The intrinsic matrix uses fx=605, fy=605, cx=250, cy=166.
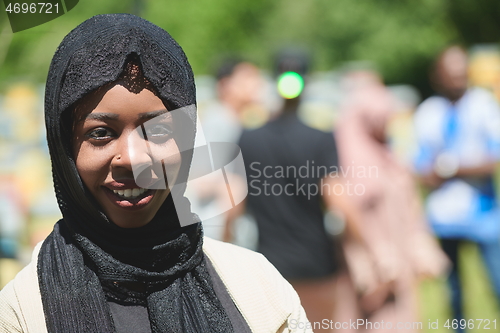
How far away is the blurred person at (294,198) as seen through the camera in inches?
136

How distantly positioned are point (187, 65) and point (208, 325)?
61cm

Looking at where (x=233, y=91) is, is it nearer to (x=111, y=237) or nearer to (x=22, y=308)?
(x=111, y=237)

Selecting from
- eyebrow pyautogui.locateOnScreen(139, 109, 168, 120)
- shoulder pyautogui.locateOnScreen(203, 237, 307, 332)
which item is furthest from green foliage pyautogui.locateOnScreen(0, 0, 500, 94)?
eyebrow pyautogui.locateOnScreen(139, 109, 168, 120)

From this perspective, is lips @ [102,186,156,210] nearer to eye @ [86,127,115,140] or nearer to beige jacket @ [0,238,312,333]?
eye @ [86,127,115,140]

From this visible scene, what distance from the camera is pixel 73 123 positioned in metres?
1.34

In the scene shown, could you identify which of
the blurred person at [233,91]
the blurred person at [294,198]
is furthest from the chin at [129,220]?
the blurred person at [233,91]

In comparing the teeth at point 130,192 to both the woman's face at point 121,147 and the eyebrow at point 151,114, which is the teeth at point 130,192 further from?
the eyebrow at point 151,114

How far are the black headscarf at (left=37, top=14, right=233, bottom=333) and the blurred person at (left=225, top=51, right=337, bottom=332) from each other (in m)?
2.04

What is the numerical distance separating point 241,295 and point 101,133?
51 centimetres

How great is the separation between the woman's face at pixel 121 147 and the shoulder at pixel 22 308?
0.75 feet

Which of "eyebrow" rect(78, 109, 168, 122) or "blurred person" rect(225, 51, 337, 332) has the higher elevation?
"eyebrow" rect(78, 109, 168, 122)

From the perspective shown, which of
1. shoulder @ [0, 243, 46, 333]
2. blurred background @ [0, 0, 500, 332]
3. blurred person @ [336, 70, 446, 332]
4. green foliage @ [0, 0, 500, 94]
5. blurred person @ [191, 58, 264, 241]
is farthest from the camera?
green foliage @ [0, 0, 500, 94]

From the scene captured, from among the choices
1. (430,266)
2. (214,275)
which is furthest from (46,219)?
(214,275)

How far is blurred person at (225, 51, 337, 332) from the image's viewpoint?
344cm
